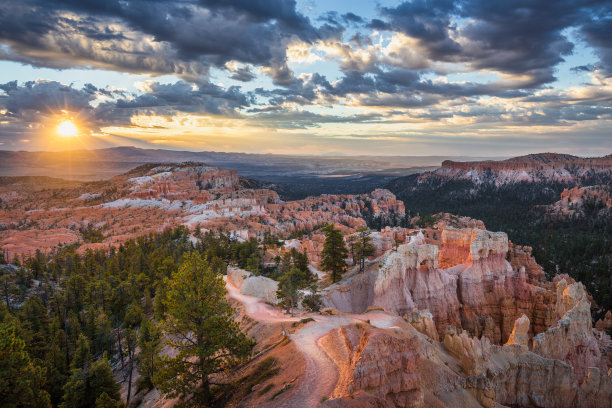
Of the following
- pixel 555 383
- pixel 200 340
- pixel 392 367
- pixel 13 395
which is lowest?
pixel 555 383

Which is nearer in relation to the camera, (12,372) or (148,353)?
(12,372)

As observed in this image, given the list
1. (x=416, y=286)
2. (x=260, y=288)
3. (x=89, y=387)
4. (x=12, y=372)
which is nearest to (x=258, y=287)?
(x=260, y=288)

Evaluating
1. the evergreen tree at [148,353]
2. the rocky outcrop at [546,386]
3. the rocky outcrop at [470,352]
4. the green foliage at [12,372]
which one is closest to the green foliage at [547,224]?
the rocky outcrop at [546,386]

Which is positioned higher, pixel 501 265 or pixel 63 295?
pixel 501 265

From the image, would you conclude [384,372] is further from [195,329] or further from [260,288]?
[260,288]

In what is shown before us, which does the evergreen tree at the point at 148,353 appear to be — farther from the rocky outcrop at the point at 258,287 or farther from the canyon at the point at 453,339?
the rocky outcrop at the point at 258,287

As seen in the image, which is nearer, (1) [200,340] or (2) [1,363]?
(2) [1,363]

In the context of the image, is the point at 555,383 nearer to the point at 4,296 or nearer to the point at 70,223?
the point at 4,296

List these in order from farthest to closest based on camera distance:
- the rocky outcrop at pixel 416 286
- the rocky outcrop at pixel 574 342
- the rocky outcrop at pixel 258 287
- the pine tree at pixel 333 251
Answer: the pine tree at pixel 333 251 < the rocky outcrop at pixel 258 287 < the rocky outcrop at pixel 416 286 < the rocky outcrop at pixel 574 342

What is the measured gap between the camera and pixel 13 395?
15.5 metres

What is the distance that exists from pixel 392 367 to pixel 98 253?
231 ft

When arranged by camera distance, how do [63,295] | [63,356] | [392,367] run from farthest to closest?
[63,295], [63,356], [392,367]

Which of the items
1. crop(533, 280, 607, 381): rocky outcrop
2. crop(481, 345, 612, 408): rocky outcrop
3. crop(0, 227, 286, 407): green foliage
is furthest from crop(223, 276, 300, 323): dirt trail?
crop(533, 280, 607, 381): rocky outcrop

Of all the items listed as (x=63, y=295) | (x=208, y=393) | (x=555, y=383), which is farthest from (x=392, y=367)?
(x=63, y=295)
